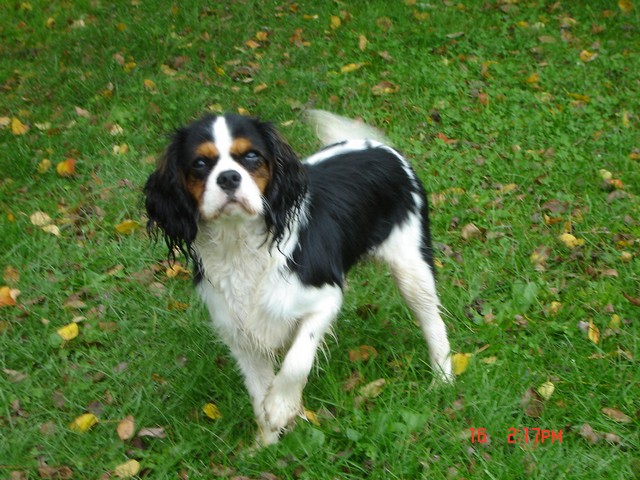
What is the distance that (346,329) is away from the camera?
3621 millimetres

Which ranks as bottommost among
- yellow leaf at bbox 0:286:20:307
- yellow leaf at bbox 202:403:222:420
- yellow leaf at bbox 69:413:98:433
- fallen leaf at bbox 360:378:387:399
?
yellow leaf at bbox 0:286:20:307

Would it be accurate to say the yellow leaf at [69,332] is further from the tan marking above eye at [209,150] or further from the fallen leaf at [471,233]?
the fallen leaf at [471,233]

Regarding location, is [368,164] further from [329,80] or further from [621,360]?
[329,80]

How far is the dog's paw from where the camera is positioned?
2.85 metres

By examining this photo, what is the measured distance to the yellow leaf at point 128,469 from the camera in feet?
9.66

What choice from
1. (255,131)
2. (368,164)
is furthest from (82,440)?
(368,164)

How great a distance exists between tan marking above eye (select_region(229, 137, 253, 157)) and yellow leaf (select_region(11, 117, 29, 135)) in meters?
3.70

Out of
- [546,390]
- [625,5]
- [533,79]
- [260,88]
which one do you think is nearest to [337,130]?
[546,390]

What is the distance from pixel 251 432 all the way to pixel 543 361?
1343 mm

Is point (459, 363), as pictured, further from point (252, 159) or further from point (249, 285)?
point (252, 159)

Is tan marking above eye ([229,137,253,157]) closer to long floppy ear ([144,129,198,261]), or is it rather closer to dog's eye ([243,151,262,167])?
dog's eye ([243,151,262,167])

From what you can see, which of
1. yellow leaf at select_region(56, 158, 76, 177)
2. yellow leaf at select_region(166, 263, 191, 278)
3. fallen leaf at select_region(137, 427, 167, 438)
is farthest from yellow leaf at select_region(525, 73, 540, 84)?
fallen leaf at select_region(137, 427, 167, 438)

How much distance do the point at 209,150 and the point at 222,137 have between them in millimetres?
68

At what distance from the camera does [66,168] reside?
5.26m
